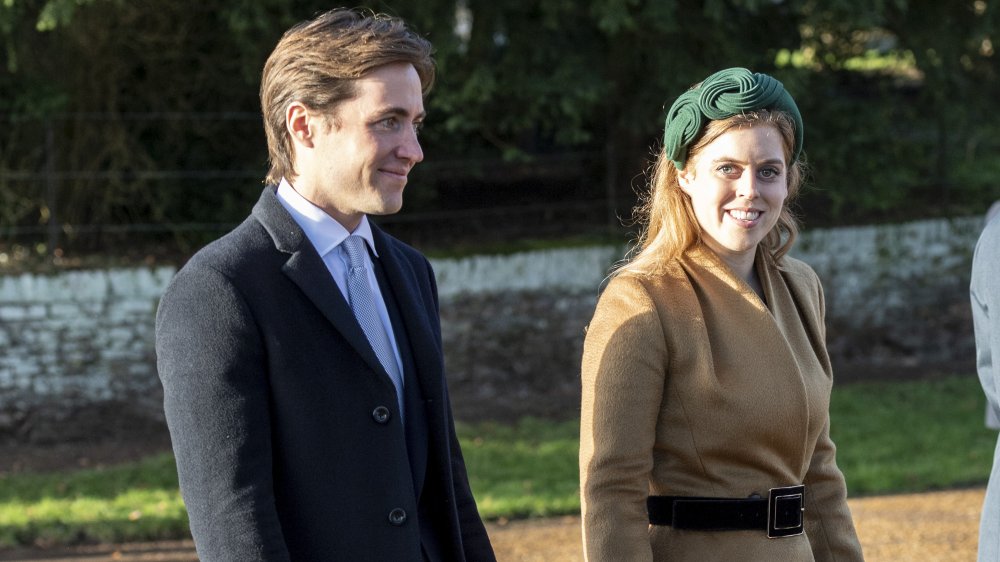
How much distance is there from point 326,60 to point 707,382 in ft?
3.52

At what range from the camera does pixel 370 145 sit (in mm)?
2549

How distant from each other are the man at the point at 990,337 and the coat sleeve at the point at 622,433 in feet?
2.66

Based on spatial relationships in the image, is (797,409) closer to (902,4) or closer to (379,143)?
(379,143)

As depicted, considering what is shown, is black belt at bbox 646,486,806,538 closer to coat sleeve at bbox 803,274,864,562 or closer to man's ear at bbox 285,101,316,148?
coat sleeve at bbox 803,274,864,562

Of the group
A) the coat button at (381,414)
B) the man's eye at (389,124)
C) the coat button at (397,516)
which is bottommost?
the coat button at (397,516)

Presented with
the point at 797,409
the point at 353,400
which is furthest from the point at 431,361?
the point at 797,409

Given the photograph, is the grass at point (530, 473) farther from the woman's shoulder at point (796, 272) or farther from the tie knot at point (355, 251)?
the tie knot at point (355, 251)

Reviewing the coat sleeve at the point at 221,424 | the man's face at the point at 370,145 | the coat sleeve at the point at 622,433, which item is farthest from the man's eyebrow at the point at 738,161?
the coat sleeve at the point at 221,424

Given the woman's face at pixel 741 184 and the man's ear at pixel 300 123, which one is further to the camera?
the woman's face at pixel 741 184

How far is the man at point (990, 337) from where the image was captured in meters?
3.00

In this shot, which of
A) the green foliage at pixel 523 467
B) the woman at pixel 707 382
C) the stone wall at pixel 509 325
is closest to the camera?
the woman at pixel 707 382

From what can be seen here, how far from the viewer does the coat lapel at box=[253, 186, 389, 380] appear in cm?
249

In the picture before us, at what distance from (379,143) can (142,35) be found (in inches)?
317

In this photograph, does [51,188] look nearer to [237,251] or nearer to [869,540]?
[869,540]
